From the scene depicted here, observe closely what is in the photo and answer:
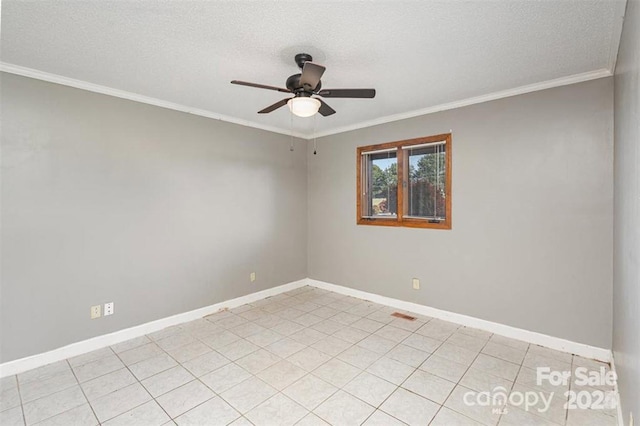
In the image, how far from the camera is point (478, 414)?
1.97m

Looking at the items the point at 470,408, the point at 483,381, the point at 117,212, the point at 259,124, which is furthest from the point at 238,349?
the point at 259,124

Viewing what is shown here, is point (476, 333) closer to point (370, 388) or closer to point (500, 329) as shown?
point (500, 329)

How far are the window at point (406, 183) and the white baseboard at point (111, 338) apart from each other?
6.82ft

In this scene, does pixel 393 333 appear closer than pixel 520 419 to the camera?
No

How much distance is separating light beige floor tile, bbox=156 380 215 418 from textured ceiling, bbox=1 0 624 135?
2506mm

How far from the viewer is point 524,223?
9.73ft

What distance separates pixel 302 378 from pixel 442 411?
1024mm

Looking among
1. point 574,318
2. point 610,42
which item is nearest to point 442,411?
point 574,318

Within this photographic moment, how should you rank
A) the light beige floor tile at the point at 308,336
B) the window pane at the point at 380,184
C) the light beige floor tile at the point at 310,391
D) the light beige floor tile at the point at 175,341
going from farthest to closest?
the window pane at the point at 380,184
the light beige floor tile at the point at 308,336
the light beige floor tile at the point at 175,341
the light beige floor tile at the point at 310,391

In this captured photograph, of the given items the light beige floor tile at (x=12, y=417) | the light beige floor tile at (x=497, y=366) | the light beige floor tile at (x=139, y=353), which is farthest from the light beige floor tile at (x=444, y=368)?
the light beige floor tile at (x=12, y=417)

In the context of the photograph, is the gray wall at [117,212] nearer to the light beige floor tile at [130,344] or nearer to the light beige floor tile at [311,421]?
the light beige floor tile at [130,344]

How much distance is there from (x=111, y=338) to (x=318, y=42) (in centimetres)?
326

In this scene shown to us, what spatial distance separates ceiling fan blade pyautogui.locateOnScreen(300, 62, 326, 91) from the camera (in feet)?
6.18

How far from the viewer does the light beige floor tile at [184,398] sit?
203cm
